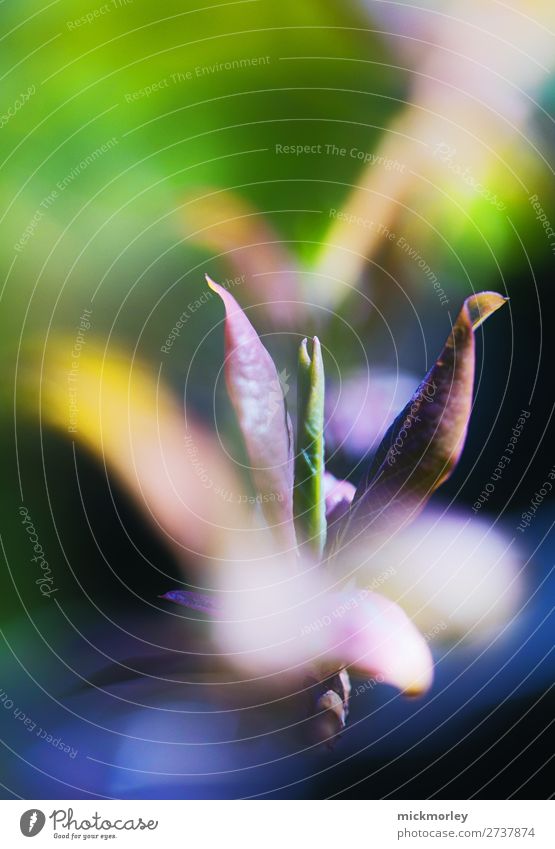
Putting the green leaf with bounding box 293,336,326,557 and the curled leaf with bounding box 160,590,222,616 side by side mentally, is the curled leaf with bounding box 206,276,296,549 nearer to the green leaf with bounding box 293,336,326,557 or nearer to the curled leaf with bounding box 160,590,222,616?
the green leaf with bounding box 293,336,326,557

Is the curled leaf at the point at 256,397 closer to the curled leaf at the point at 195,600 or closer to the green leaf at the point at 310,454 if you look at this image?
the green leaf at the point at 310,454

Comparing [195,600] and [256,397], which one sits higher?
[256,397]

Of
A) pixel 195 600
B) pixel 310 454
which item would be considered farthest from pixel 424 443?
pixel 195 600

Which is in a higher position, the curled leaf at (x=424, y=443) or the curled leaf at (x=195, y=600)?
the curled leaf at (x=424, y=443)

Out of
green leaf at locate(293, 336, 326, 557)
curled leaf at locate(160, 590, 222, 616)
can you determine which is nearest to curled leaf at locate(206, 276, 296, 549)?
green leaf at locate(293, 336, 326, 557)

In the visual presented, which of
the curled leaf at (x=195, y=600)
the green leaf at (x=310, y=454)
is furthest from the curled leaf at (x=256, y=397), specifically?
the curled leaf at (x=195, y=600)

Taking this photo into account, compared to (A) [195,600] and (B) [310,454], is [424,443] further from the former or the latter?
(A) [195,600]
